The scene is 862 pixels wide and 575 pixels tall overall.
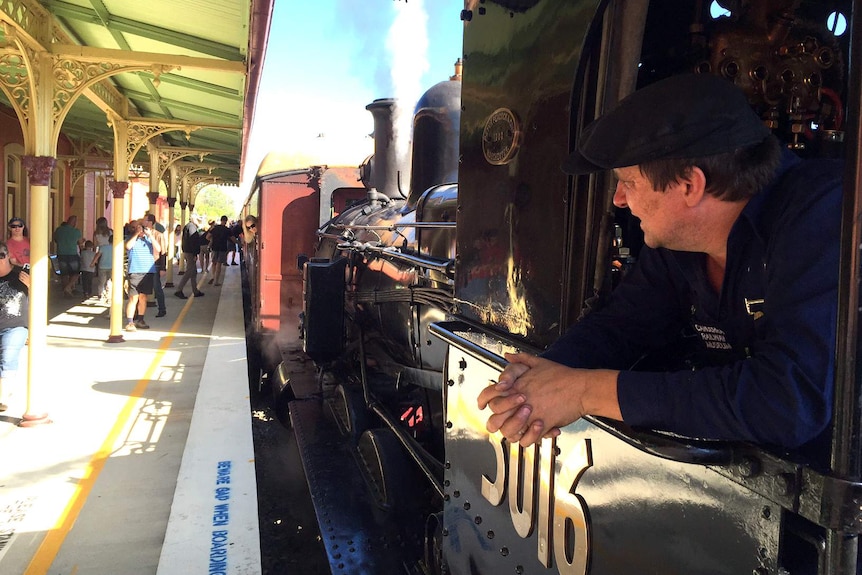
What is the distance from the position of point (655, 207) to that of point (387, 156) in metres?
5.40

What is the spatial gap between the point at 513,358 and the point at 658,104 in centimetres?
54

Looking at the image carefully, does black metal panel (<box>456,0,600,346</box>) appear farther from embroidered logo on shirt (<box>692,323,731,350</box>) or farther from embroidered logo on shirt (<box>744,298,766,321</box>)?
embroidered logo on shirt (<box>744,298,766,321</box>)

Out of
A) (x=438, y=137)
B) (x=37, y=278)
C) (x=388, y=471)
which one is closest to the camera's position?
(x=388, y=471)

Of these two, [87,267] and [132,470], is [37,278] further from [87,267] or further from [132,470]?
[87,267]

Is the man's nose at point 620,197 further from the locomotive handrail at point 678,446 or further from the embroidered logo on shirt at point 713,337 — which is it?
the locomotive handrail at point 678,446

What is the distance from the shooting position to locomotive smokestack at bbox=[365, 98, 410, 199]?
19.9ft

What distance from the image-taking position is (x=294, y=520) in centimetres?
421

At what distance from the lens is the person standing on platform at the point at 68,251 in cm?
1236

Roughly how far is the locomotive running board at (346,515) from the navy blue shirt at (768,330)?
7.71ft

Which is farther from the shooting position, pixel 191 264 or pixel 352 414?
pixel 191 264

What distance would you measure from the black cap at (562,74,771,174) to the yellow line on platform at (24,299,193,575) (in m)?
3.50

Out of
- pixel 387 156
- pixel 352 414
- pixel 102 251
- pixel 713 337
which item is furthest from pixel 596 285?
pixel 102 251

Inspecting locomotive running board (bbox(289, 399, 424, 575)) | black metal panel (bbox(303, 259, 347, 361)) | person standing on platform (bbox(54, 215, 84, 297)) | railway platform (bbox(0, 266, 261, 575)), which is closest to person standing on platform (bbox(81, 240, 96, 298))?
person standing on platform (bbox(54, 215, 84, 297))

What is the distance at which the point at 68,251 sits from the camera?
12.6 meters
